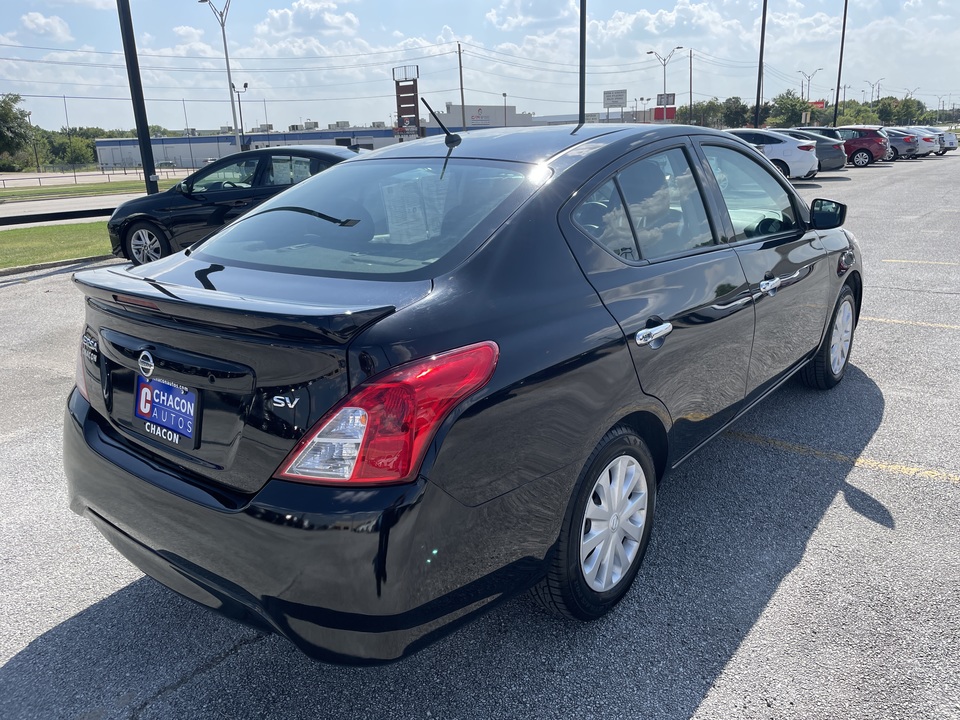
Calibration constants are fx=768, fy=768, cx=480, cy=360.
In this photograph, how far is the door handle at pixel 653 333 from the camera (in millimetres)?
2723

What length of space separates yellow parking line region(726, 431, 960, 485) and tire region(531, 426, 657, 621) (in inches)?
66.3

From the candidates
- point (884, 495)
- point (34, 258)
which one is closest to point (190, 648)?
point (884, 495)

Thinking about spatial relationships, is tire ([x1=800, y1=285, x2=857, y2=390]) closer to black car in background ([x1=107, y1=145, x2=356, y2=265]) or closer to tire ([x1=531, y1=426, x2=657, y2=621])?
tire ([x1=531, y1=426, x2=657, y2=621])

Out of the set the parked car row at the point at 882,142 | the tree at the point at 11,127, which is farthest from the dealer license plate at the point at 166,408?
the tree at the point at 11,127

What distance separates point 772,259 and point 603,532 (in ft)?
6.10

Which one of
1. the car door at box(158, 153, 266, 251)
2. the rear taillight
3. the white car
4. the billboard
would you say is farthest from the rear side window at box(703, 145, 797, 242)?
the billboard

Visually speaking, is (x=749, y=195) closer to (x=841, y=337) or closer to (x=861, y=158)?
(x=841, y=337)

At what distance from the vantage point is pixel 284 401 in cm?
203

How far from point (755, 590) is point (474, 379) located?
62.6 inches

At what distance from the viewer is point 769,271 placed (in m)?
3.71

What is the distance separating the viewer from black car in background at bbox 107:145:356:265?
1040 centimetres

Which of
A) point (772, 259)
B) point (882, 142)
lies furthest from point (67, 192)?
point (772, 259)

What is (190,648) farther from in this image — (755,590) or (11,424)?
(11,424)

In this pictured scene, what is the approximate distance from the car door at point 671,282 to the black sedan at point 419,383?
0.01 meters
